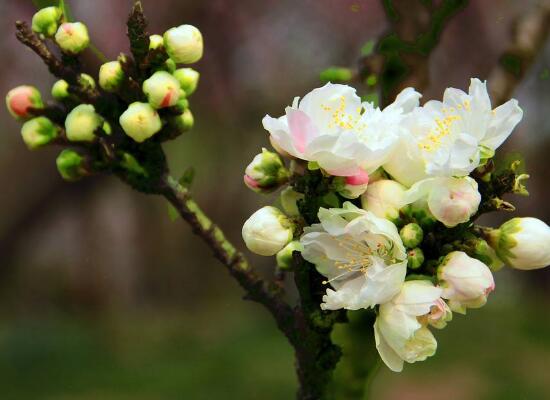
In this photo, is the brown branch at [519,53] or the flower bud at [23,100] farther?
the brown branch at [519,53]

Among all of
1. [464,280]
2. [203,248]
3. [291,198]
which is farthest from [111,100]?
[203,248]

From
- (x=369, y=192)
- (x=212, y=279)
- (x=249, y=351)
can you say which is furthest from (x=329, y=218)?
(x=212, y=279)

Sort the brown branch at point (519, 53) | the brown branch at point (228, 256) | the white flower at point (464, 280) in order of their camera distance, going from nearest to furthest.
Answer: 1. the white flower at point (464, 280)
2. the brown branch at point (228, 256)
3. the brown branch at point (519, 53)

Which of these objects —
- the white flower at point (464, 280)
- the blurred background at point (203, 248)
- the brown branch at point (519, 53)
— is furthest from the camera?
the blurred background at point (203, 248)

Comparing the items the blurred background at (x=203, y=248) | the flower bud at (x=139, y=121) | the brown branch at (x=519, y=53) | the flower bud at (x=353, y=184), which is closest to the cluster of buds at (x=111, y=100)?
the flower bud at (x=139, y=121)

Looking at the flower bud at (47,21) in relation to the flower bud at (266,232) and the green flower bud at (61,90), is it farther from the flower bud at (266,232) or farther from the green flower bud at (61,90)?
the flower bud at (266,232)

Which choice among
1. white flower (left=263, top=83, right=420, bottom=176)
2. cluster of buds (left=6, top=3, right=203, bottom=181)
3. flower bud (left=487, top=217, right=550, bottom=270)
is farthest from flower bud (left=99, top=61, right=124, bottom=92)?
flower bud (left=487, top=217, right=550, bottom=270)

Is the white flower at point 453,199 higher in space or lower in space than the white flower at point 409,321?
higher

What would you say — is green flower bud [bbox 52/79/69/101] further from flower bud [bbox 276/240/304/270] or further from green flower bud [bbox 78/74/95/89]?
flower bud [bbox 276/240/304/270]
